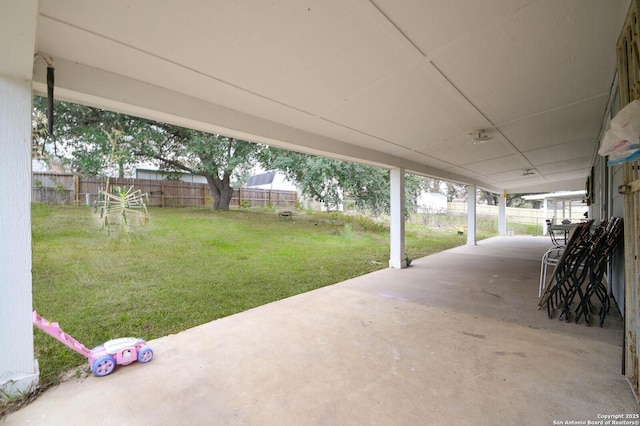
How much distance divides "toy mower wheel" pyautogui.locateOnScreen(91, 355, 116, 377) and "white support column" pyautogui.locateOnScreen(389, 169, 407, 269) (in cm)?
490

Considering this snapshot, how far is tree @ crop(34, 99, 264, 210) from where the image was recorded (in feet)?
16.2

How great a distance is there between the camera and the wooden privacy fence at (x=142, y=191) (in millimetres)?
4246

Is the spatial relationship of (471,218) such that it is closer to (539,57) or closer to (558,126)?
(558,126)

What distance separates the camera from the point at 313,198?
9.73m

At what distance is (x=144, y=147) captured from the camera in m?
5.81

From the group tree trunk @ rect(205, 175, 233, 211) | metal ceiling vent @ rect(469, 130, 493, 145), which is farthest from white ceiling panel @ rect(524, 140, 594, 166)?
tree trunk @ rect(205, 175, 233, 211)

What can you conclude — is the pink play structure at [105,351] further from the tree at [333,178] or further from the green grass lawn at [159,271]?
the tree at [333,178]

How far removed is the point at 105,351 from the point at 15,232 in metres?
1.04

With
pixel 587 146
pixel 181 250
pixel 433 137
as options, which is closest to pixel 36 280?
pixel 181 250

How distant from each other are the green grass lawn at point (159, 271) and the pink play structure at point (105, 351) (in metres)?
0.26

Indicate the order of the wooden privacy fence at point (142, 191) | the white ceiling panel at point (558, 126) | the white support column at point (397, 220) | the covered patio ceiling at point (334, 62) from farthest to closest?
the white support column at point (397, 220) → the wooden privacy fence at point (142, 191) → the white ceiling panel at point (558, 126) → the covered patio ceiling at point (334, 62)

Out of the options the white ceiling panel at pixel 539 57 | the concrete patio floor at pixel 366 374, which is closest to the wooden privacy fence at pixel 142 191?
the concrete patio floor at pixel 366 374

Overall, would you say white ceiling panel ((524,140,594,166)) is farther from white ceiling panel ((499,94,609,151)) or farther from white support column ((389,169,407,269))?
white support column ((389,169,407,269))

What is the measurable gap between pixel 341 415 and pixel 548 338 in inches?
86.6
